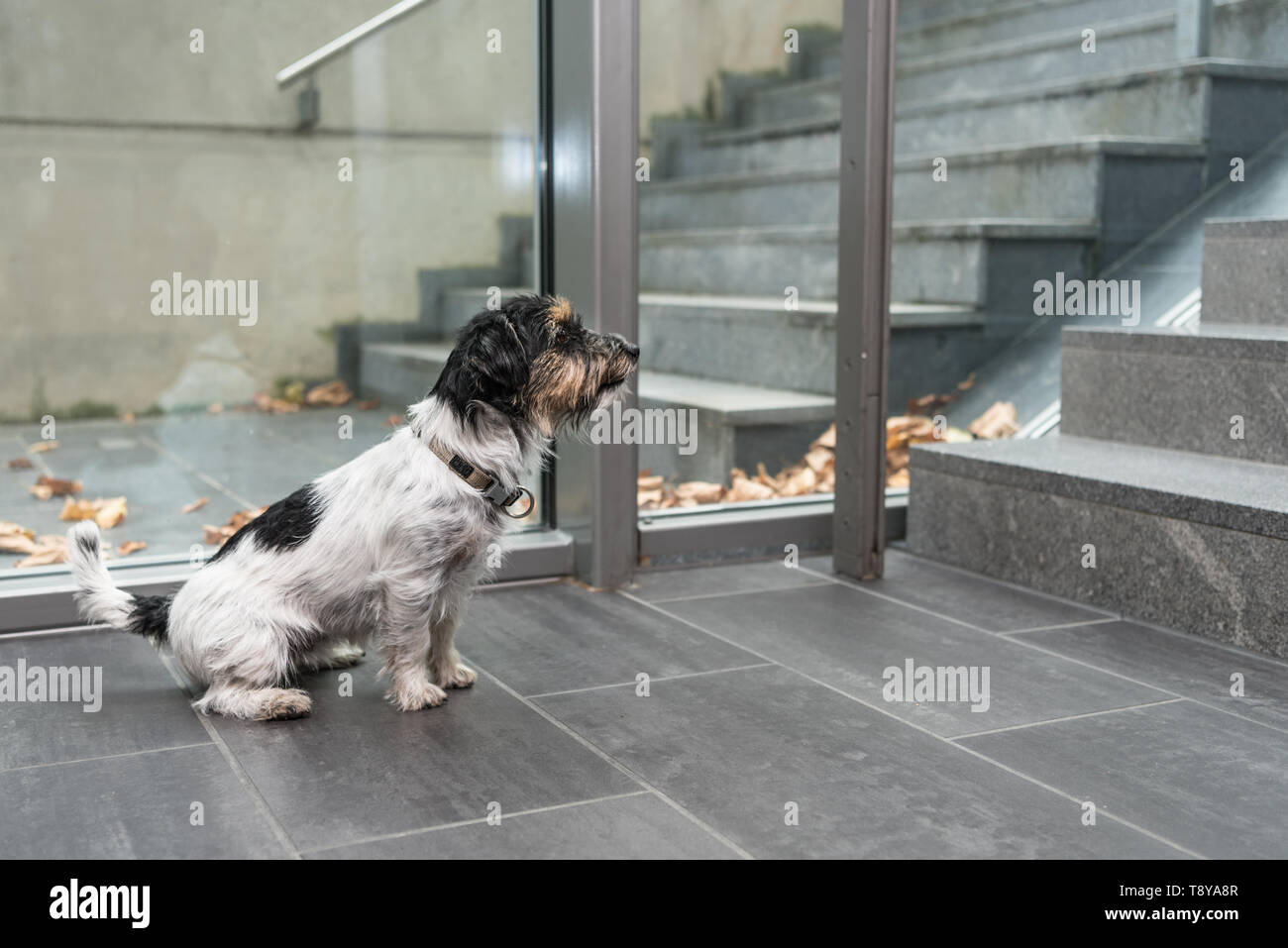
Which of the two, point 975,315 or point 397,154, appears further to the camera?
point 975,315

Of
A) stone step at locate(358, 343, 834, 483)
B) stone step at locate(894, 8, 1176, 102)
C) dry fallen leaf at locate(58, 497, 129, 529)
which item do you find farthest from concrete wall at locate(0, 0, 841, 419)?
stone step at locate(894, 8, 1176, 102)

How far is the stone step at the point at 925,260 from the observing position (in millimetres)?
4375

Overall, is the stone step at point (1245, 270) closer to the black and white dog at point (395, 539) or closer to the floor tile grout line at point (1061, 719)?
the floor tile grout line at point (1061, 719)

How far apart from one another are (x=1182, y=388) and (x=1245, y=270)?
0.53 metres

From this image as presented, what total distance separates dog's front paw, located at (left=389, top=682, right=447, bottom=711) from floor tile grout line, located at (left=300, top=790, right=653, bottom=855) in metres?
0.60

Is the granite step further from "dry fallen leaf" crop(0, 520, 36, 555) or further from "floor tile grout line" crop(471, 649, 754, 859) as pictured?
"dry fallen leaf" crop(0, 520, 36, 555)

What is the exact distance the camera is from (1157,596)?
341cm

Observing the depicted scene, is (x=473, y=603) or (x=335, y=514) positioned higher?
(x=335, y=514)

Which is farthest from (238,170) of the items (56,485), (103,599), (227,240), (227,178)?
(103,599)

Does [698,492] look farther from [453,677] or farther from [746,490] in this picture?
[453,677]
